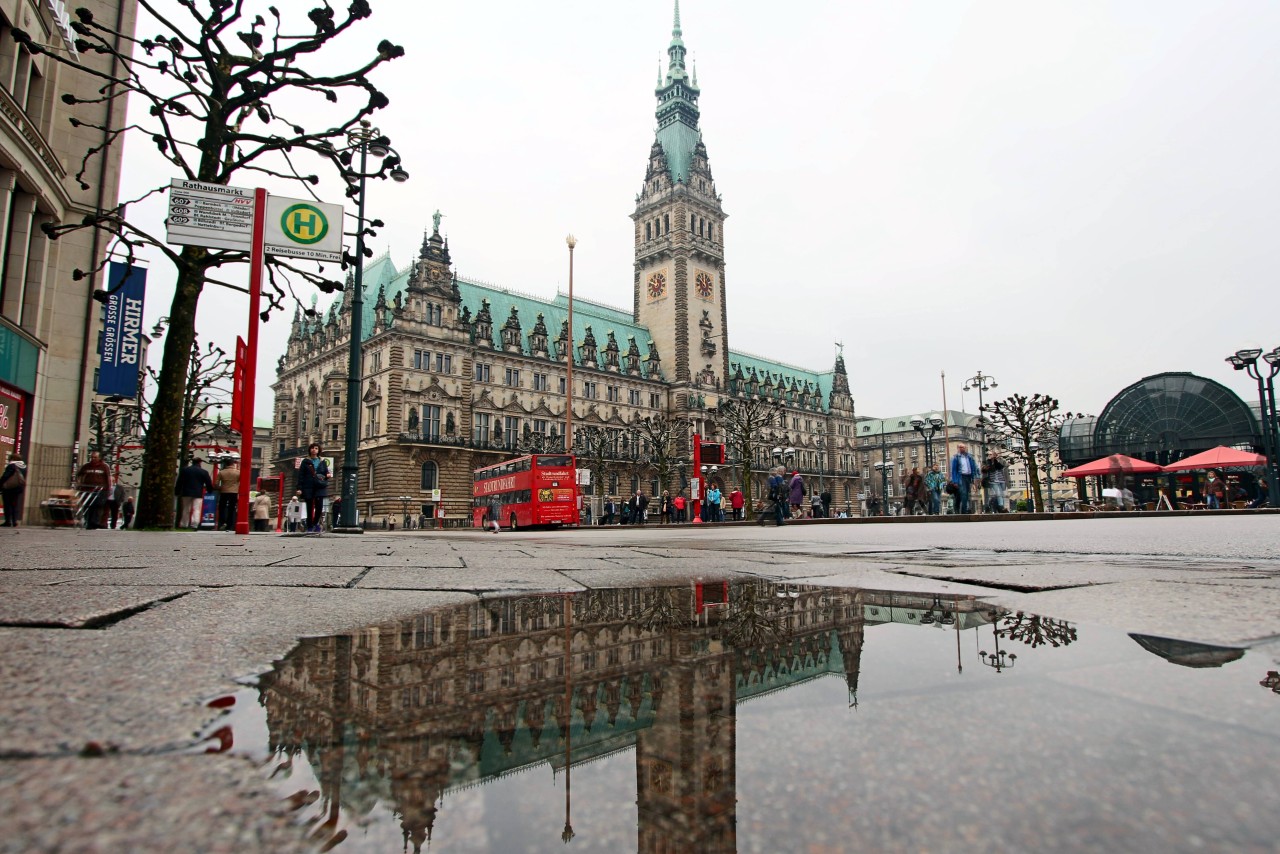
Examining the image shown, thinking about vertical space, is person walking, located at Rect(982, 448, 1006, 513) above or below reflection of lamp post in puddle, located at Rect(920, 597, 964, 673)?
above

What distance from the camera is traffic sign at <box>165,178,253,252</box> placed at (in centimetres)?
820

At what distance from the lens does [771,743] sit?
854 millimetres

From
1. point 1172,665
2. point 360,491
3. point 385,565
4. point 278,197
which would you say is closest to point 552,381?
point 360,491

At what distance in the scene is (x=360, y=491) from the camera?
140 ft

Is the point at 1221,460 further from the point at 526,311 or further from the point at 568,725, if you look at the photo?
the point at 526,311

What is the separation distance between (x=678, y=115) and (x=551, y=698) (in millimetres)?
67353

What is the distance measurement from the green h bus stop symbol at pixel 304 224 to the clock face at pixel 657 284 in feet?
168

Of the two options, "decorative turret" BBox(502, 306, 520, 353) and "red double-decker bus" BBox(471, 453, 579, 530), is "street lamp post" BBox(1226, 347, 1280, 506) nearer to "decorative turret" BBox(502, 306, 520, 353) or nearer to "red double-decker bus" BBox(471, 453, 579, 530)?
"red double-decker bus" BBox(471, 453, 579, 530)

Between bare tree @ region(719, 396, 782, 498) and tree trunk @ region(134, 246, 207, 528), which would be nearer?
tree trunk @ region(134, 246, 207, 528)

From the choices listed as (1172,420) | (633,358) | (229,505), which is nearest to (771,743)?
(229,505)

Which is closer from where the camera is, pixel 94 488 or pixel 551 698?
pixel 551 698

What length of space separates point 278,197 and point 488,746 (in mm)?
9747

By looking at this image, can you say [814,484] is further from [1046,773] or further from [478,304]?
[1046,773]

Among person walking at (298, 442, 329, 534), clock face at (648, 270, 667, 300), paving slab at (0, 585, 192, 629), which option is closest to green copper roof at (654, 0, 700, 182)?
clock face at (648, 270, 667, 300)
